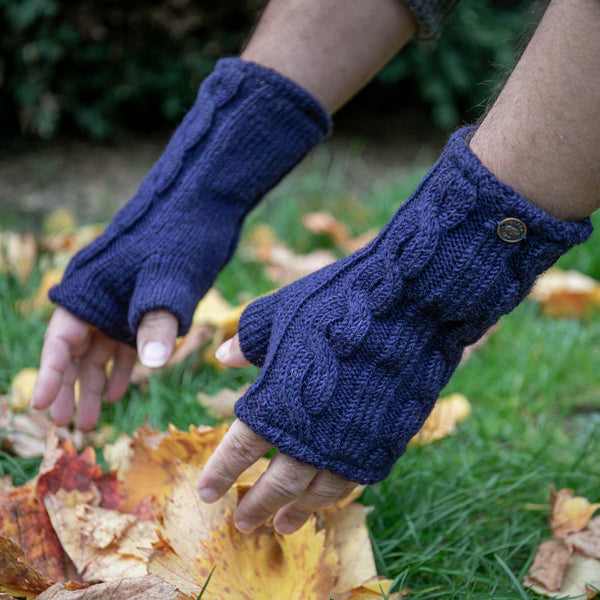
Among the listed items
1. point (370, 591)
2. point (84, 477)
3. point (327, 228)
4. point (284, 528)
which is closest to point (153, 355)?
point (84, 477)

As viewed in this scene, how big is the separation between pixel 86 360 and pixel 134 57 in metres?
2.86

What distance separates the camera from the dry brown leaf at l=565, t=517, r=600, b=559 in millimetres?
A: 1121

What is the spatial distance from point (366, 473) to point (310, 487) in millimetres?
83

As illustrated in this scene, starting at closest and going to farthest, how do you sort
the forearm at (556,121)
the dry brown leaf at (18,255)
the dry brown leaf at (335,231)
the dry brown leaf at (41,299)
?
the forearm at (556,121), the dry brown leaf at (41,299), the dry brown leaf at (18,255), the dry brown leaf at (335,231)

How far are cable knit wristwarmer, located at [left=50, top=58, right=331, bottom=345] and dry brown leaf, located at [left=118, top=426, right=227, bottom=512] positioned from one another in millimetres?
189

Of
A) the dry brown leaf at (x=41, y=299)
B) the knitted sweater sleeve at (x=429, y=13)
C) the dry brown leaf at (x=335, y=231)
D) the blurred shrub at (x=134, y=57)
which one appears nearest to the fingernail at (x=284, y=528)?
the knitted sweater sleeve at (x=429, y=13)

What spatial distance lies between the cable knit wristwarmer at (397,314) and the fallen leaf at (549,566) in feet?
1.14

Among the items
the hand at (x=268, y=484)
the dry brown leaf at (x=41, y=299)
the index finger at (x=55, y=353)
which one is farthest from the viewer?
the dry brown leaf at (x=41, y=299)

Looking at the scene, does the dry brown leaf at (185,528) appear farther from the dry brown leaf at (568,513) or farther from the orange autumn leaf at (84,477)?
the dry brown leaf at (568,513)

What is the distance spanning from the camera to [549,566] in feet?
3.67

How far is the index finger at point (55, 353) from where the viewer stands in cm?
131

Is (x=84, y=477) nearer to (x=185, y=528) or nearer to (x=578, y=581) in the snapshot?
(x=185, y=528)

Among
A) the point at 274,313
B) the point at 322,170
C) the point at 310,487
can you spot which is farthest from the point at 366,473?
the point at 322,170

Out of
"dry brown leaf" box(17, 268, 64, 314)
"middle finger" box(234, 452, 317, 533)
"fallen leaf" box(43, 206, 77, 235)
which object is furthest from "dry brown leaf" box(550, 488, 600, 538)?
"fallen leaf" box(43, 206, 77, 235)
